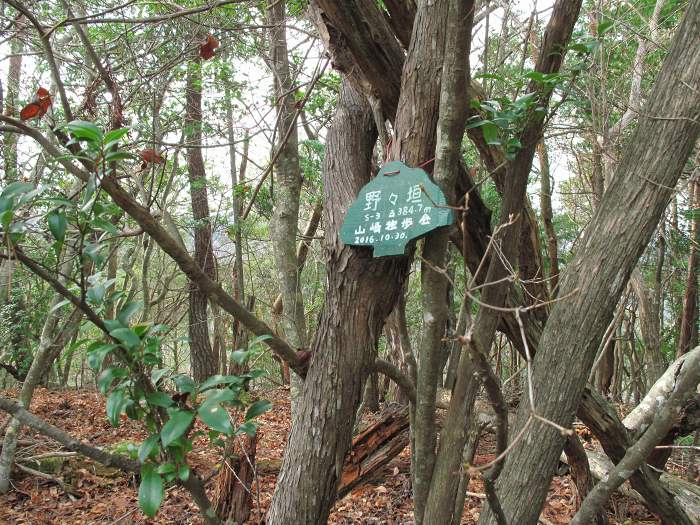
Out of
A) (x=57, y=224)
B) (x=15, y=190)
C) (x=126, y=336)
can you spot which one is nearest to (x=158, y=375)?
(x=126, y=336)

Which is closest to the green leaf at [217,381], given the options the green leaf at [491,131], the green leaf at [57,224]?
the green leaf at [57,224]

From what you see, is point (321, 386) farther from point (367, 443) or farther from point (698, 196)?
point (698, 196)

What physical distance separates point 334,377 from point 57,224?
97 centimetres

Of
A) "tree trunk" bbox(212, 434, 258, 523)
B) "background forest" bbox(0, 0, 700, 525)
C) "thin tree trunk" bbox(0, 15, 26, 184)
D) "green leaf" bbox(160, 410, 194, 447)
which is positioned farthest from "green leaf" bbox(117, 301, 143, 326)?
"thin tree trunk" bbox(0, 15, 26, 184)

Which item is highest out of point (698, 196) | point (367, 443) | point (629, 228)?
point (698, 196)

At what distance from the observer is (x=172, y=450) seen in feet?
4.42

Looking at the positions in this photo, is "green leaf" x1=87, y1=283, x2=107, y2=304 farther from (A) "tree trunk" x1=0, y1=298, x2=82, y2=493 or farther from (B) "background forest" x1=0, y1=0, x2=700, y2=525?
(A) "tree trunk" x1=0, y1=298, x2=82, y2=493

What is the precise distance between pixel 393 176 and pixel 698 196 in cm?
586

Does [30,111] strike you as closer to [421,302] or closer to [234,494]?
[421,302]

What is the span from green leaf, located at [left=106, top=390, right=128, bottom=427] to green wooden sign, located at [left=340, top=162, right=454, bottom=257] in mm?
844

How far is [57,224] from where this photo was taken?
129 cm

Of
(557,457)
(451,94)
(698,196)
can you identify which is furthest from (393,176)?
(698,196)

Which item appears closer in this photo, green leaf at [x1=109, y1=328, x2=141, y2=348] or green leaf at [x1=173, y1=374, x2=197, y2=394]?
green leaf at [x1=109, y1=328, x2=141, y2=348]

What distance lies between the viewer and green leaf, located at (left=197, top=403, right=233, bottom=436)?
1216 mm
